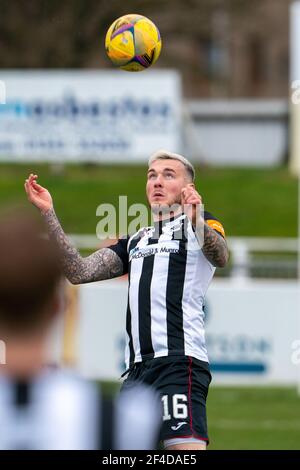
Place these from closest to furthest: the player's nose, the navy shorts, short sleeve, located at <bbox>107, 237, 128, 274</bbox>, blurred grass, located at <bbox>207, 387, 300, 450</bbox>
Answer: the navy shorts
the player's nose
short sleeve, located at <bbox>107, 237, 128, 274</bbox>
blurred grass, located at <bbox>207, 387, 300, 450</bbox>

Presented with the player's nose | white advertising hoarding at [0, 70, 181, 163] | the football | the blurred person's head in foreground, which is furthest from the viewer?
white advertising hoarding at [0, 70, 181, 163]

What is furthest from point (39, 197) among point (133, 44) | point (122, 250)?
point (133, 44)

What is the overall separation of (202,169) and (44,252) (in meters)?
25.2

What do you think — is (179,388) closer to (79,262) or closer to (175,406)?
(175,406)

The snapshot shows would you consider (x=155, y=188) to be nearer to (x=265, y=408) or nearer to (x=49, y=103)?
(x=265, y=408)

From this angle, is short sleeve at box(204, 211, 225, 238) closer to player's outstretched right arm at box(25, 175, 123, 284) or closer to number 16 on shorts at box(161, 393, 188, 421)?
player's outstretched right arm at box(25, 175, 123, 284)

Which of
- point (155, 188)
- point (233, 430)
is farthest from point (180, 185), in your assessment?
point (233, 430)

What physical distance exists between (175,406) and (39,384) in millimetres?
2422

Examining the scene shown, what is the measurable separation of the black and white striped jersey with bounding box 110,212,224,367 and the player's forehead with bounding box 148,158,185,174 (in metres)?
0.25

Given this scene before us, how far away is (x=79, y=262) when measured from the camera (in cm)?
546

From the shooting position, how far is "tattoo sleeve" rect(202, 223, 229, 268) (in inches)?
208

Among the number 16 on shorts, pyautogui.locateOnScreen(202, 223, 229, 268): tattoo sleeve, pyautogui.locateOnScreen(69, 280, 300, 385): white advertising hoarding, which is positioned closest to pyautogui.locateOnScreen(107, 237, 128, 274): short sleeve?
pyautogui.locateOnScreen(202, 223, 229, 268): tattoo sleeve

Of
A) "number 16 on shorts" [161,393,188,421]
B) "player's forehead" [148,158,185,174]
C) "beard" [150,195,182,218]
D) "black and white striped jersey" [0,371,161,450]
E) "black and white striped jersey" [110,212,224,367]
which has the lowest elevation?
"black and white striped jersey" [0,371,161,450]
